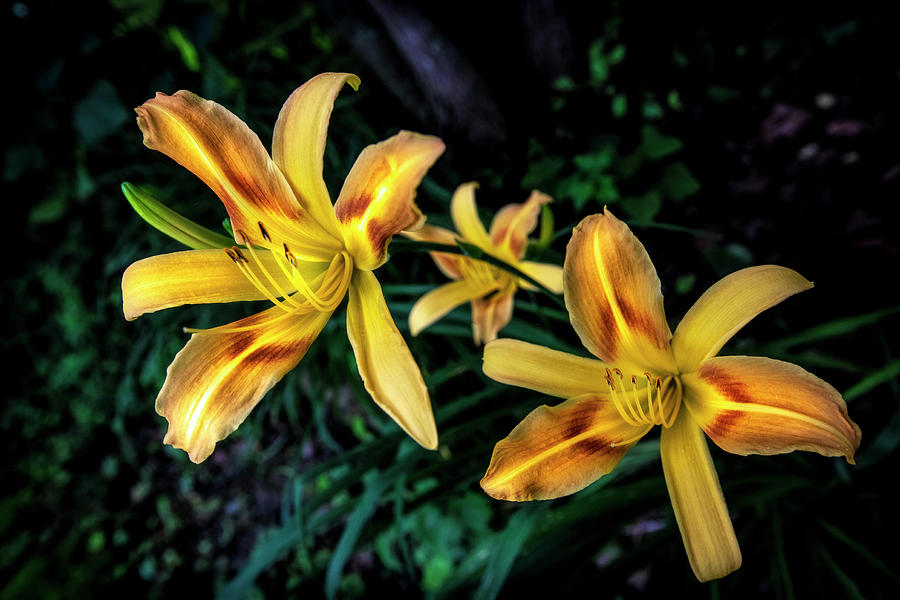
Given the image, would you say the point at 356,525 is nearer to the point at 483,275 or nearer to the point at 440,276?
the point at 483,275

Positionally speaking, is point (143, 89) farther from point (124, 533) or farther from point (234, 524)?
point (124, 533)

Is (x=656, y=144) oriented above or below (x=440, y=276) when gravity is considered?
above

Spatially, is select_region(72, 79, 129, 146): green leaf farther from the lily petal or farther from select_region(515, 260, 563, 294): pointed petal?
the lily petal

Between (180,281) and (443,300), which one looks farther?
(443,300)

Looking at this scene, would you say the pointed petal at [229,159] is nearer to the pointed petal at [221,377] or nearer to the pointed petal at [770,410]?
the pointed petal at [221,377]

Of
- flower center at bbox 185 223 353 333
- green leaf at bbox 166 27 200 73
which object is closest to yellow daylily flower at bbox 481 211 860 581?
flower center at bbox 185 223 353 333

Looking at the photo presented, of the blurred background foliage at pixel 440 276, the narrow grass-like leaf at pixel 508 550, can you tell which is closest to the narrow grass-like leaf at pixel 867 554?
the blurred background foliage at pixel 440 276

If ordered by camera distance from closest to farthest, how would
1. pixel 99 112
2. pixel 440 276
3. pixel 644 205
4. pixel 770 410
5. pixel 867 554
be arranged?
pixel 770 410 < pixel 867 554 < pixel 644 205 < pixel 440 276 < pixel 99 112

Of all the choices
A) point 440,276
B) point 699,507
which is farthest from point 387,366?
point 440,276
